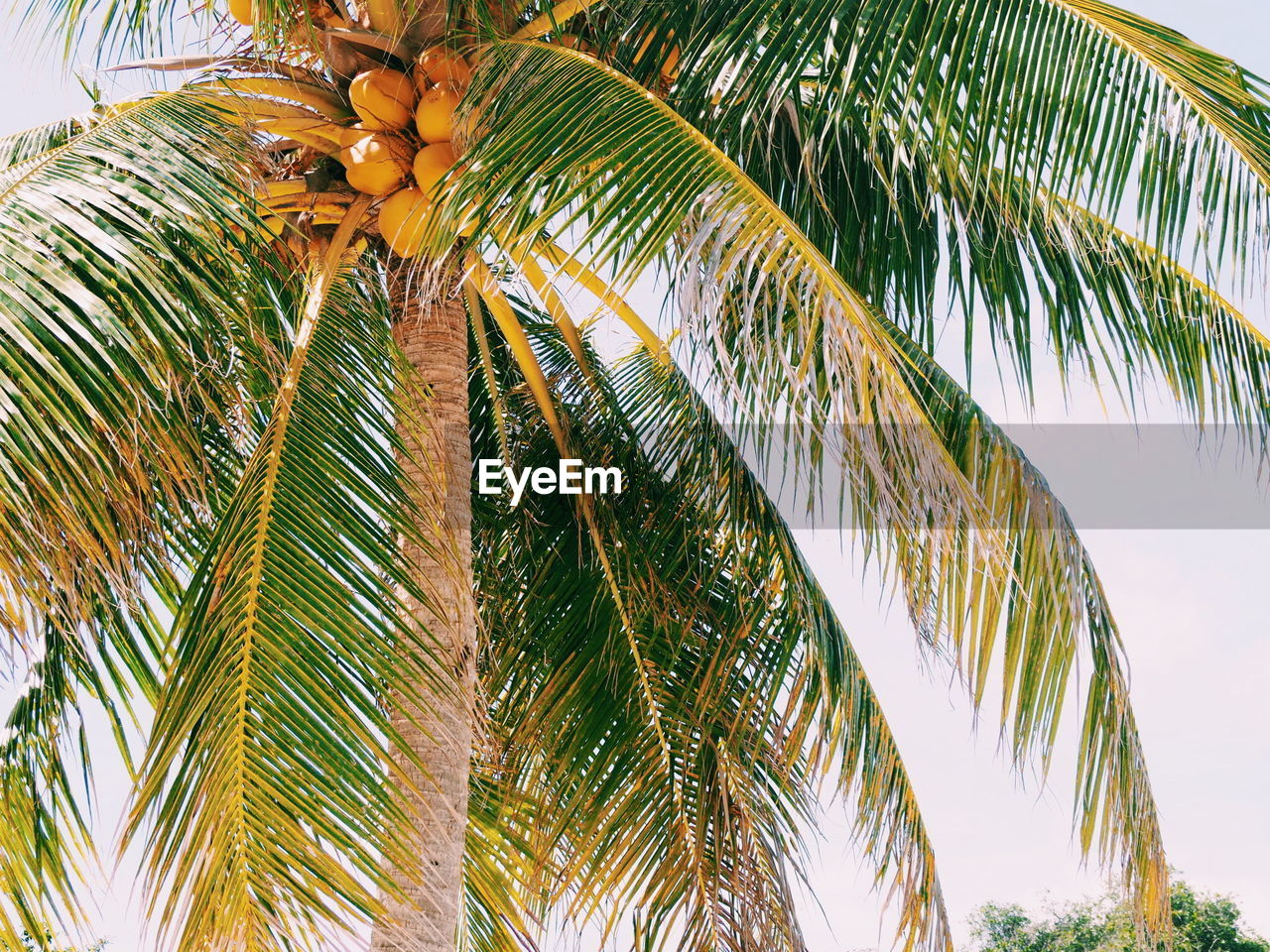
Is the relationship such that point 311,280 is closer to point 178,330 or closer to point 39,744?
point 178,330

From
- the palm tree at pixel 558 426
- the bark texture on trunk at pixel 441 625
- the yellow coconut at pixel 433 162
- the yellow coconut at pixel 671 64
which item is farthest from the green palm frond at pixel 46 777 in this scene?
the yellow coconut at pixel 671 64

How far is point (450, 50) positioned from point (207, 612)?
192 cm

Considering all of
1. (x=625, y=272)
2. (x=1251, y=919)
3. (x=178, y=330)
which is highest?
(x=625, y=272)

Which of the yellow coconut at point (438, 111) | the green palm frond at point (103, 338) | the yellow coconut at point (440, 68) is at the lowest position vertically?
the green palm frond at point (103, 338)

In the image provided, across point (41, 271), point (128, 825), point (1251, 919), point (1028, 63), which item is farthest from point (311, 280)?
point (1251, 919)

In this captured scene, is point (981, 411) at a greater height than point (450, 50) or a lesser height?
lesser

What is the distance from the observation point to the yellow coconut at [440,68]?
3.69 meters

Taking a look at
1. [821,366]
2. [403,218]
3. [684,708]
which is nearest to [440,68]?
[403,218]

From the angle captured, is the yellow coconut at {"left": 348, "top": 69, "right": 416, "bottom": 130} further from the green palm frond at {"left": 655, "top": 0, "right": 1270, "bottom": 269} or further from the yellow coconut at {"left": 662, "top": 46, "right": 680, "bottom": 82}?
the green palm frond at {"left": 655, "top": 0, "right": 1270, "bottom": 269}

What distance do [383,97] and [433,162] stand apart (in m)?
0.24

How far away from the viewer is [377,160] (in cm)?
370

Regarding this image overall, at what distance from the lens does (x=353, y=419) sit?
324 cm

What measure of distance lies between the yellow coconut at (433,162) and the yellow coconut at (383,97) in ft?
0.46

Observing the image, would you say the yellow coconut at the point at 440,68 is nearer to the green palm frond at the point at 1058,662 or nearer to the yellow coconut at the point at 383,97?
the yellow coconut at the point at 383,97
